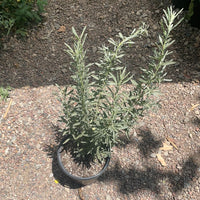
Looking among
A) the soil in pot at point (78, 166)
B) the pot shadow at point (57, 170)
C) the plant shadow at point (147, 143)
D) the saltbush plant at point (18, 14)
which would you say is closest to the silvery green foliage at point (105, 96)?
the soil in pot at point (78, 166)

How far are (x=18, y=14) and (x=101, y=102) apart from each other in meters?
3.10

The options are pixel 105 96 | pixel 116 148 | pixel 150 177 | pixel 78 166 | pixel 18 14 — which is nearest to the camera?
pixel 105 96

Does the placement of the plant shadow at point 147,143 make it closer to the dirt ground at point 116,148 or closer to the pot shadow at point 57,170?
the dirt ground at point 116,148

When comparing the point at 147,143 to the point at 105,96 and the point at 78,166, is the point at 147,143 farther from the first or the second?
the point at 105,96

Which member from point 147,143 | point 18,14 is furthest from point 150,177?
point 18,14

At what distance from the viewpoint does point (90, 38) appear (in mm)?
4371

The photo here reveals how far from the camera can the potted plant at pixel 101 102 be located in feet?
5.76

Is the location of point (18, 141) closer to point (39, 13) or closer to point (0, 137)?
point (0, 137)

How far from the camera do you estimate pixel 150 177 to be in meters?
2.83

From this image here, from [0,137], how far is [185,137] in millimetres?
2518

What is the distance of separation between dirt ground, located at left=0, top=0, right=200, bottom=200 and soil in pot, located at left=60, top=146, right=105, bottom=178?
0.29m

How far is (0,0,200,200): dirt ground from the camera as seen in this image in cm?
276

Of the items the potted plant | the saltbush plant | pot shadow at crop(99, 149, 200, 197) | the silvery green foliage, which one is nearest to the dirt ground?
pot shadow at crop(99, 149, 200, 197)

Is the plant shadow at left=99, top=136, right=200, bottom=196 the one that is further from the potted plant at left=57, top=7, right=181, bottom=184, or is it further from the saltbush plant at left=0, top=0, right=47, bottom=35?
the saltbush plant at left=0, top=0, right=47, bottom=35
